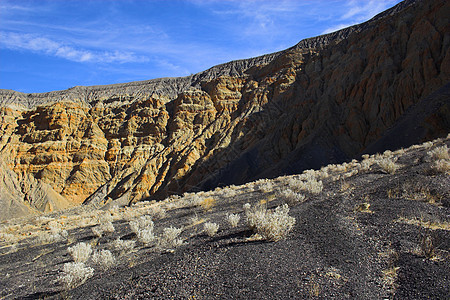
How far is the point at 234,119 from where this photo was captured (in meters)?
60.4

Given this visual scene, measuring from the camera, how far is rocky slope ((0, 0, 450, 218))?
127 feet

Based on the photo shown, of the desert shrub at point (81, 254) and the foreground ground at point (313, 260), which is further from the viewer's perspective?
the desert shrub at point (81, 254)

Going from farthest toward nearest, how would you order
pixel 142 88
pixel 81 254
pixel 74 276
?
pixel 142 88
pixel 81 254
pixel 74 276

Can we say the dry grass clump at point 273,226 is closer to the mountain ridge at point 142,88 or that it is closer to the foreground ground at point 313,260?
the foreground ground at point 313,260

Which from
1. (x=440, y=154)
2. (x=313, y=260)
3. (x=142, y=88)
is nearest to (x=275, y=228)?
(x=313, y=260)

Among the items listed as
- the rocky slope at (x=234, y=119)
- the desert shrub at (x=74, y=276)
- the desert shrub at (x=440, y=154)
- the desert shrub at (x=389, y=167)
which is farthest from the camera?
the rocky slope at (x=234, y=119)

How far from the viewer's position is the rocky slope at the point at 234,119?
3878cm

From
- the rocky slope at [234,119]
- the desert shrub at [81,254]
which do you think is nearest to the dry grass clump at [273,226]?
the desert shrub at [81,254]

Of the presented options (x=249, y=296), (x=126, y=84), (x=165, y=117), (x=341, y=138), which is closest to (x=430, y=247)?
(x=249, y=296)

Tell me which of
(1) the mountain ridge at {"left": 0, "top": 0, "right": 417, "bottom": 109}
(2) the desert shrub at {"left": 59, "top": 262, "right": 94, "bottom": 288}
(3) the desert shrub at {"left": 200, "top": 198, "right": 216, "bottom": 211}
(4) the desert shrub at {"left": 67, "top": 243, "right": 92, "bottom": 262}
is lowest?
(3) the desert shrub at {"left": 200, "top": 198, "right": 216, "bottom": 211}

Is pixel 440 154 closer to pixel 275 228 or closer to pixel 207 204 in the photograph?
pixel 275 228

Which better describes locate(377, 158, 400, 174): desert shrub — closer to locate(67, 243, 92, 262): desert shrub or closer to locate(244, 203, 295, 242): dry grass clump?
locate(244, 203, 295, 242): dry grass clump

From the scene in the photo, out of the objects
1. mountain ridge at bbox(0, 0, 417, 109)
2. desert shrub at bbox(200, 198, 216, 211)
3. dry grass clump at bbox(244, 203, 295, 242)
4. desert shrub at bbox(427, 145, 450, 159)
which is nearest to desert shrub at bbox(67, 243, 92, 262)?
dry grass clump at bbox(244, 203, 295, 242)

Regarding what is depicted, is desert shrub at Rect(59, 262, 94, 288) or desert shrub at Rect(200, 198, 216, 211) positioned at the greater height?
desert shrub at Rect(59, 262, 94, 288)
